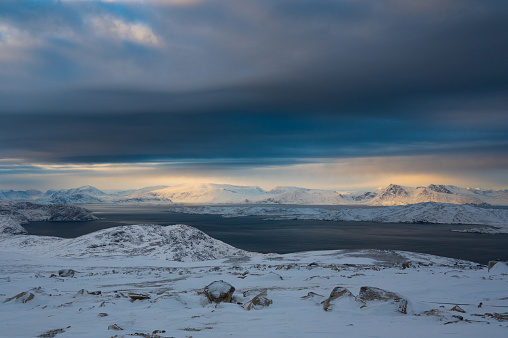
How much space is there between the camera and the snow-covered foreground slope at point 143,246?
223ft

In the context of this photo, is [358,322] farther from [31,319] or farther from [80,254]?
[80,254]

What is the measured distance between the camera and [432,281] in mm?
22703

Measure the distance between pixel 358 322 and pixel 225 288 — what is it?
7398 mm

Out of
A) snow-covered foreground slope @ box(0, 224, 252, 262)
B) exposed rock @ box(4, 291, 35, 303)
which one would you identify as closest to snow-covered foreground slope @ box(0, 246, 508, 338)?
exposed rock @ box(4, 291, 35, 303)

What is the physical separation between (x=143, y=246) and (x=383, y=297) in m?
67.5

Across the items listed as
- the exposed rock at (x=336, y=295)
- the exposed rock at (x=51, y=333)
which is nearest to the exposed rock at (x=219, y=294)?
the exposed rock at (x=336, y=295)

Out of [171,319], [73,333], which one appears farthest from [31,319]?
[171,319]

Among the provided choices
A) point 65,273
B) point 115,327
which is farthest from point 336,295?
point 65,273

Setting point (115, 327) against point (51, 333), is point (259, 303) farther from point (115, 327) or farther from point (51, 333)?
point (51, 333)

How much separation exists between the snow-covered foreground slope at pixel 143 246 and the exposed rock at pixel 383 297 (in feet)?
181

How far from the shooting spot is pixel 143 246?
240ft

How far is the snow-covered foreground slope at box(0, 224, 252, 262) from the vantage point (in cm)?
6800

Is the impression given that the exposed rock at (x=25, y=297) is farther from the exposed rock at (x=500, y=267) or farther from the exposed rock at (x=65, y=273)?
the exposed rock at (x=500, y=267)

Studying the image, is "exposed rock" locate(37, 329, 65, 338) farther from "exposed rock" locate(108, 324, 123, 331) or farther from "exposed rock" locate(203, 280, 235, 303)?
"exposed rock" locate(203, 280, 235, 303)
